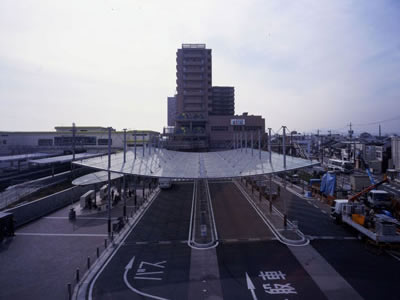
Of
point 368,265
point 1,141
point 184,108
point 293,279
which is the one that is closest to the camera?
point 293,279

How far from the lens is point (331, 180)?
2278cm

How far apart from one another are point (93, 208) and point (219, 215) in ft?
38.6

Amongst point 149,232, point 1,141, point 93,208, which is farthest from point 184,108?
point 149,232

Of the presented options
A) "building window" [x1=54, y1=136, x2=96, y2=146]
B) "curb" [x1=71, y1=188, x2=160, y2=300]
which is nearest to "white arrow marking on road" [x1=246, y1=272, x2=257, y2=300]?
"curb" [x1=71, y1=188, x2=160, y2=300]

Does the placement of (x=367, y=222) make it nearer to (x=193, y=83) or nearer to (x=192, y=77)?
(x=193, y=83)

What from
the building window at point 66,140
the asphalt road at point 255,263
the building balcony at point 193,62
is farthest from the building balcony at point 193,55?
the asphalt road at point 255,263

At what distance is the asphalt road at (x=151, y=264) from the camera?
913cm

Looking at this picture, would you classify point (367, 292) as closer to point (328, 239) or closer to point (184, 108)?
point (328, 239)

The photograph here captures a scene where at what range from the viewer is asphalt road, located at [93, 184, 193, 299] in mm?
9133


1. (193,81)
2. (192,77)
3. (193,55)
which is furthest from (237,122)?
(193,55)

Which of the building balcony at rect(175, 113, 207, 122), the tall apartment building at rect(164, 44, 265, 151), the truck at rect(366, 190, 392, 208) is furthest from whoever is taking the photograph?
the building balcony at rect(175, 113, 207, 122)

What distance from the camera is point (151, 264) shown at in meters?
11.3

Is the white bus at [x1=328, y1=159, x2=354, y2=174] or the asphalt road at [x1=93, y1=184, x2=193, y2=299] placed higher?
the white bus at [x1=328, y1=159, x2=354, y2=174]

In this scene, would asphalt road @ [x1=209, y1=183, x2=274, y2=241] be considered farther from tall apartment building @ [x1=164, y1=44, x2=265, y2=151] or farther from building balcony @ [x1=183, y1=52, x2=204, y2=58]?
building balcony @ [x1=183, y1=52, x2=204, y2=58]
